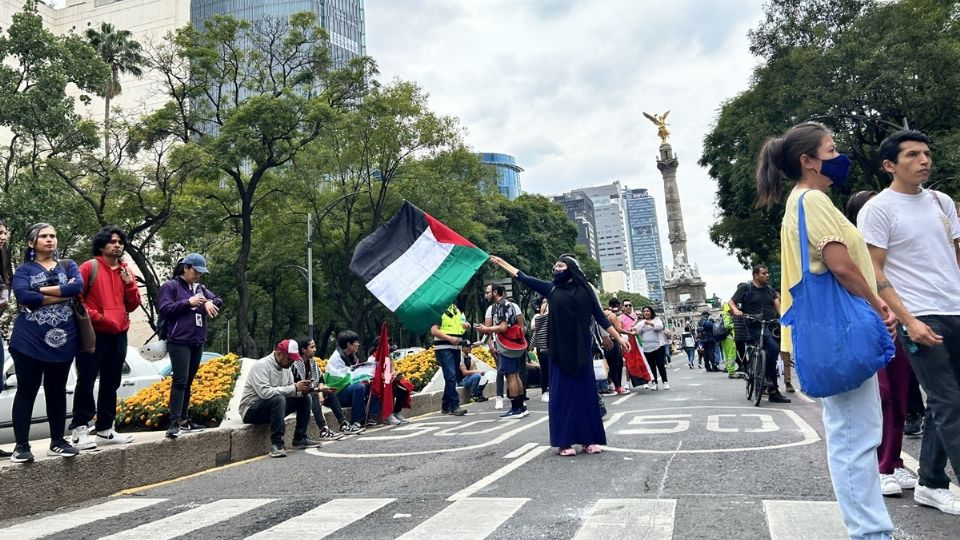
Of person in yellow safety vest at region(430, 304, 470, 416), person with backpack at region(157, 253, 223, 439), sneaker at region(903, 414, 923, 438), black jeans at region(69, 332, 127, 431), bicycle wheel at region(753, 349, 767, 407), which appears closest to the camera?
black jeans at region(69, 332, 127, 431)

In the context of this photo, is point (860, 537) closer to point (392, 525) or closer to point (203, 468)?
point (392, 525)

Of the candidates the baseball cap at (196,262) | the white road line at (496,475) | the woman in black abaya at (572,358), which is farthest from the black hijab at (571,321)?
the baseball cap at (196,262)

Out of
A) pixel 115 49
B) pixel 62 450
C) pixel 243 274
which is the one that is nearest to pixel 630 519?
pixel 62 450

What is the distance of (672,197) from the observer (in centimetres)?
7844

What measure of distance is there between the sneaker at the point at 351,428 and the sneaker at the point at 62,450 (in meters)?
4.06

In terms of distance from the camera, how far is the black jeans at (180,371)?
6621 millimetres

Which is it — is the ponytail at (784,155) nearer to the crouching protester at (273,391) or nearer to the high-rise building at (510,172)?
the crouching protester at (273,391)

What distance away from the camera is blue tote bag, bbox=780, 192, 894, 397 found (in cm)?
271

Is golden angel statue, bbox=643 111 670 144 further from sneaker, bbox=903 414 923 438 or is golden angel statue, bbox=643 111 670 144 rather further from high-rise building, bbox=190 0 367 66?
sneaker, bbox=903 414 923 438

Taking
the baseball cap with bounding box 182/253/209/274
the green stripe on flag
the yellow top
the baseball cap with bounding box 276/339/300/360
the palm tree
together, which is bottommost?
the baseball cap with bounding box 276/339/300/360

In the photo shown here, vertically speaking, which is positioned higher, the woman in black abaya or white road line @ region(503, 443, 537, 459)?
the woman in black abaya

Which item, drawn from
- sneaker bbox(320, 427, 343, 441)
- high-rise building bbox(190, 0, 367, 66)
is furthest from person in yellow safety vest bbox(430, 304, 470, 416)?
high-rise building bbox(190, 0, 367, 66)

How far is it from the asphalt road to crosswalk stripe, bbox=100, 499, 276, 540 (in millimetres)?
15

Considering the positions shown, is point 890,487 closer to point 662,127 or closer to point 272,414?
point 272,414
